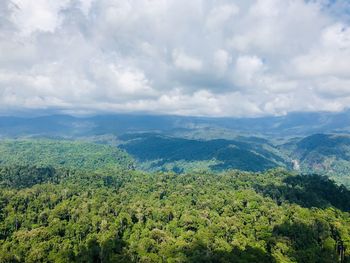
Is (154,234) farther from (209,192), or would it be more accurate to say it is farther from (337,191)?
(337,191)

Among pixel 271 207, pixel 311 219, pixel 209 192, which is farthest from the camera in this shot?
pixel 209 192

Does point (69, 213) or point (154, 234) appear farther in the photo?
point (69, 213)

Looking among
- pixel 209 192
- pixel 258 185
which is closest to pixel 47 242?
pixel 209 192

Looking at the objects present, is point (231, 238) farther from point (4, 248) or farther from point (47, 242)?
point (4, 248)

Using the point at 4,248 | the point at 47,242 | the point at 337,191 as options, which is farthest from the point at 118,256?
the point at 337,191

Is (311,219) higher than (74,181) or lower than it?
higher

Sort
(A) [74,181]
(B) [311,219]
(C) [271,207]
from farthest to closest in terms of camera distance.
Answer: (A) [74,181] → (C) [271,207] → (B) [311,219]
